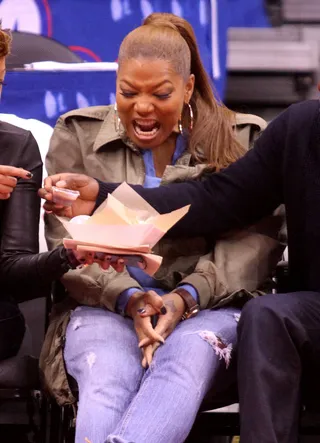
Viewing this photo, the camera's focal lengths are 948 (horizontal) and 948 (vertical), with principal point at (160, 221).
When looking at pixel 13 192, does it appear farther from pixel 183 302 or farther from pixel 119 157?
pixel 183 302

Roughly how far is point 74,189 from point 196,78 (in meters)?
0.59

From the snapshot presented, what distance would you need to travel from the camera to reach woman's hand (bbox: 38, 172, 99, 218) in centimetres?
272

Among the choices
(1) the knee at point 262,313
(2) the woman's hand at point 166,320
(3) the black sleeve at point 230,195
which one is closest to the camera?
(1) the knee at point 262,313

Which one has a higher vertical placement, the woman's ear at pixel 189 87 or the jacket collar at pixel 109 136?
the woman's ear at pixel 189 87

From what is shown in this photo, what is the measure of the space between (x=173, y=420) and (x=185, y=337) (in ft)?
0.92

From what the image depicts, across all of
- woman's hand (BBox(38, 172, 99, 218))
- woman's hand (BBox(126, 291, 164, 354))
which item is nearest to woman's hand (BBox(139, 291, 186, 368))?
woman's hand (BBox(126, 291, 164, 354))

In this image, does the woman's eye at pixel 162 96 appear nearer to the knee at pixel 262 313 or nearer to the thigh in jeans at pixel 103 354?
the thigh in jeans at pixel 103 354

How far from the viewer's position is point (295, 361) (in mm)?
2367

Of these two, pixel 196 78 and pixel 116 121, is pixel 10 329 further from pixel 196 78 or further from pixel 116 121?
pixel 196 78

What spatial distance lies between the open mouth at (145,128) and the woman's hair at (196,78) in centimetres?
14

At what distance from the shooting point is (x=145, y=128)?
9.70ft

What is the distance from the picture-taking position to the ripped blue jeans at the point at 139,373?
92.1 inches

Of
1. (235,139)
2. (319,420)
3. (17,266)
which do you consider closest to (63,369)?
(17,266)

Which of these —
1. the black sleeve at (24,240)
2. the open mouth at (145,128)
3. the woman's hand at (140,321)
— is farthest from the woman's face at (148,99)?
the woman's hand at (140,321)
